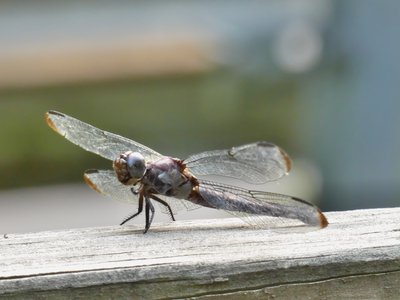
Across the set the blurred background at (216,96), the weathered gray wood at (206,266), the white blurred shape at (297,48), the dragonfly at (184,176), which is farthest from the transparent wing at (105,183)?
the white blurred shape at (297,48)

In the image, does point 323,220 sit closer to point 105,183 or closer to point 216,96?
point 105,183

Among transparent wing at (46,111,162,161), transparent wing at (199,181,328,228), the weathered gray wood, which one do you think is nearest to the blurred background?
transparent wing at (46,111,162,161)

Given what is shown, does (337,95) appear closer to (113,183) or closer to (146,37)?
(146,37)

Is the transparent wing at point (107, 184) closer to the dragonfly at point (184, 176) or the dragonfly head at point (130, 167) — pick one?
the dragonfly at point (184, 176)

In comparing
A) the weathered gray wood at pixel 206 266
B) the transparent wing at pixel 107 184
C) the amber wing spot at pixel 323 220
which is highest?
the weathered gray wood at pixel 206 266

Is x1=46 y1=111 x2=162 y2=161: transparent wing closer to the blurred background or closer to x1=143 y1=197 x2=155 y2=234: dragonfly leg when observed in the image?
x1=143 y1=197 x2=155 y2=234: dragonfly leg
